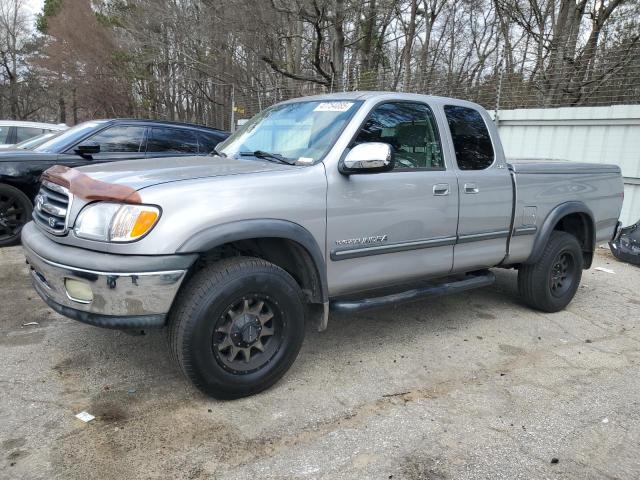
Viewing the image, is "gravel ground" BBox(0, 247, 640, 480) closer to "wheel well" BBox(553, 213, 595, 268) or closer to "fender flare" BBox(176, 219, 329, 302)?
"fender flare" BBox(176, 219, 329, 302)

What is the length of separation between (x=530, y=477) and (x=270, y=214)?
196 cm

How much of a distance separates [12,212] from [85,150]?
123cm

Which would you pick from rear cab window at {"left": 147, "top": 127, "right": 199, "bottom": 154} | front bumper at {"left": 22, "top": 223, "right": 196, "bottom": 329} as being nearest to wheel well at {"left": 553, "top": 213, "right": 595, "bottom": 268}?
front bumper at {"left": 22, "top": 223, "right": 196, "bottom": 329}

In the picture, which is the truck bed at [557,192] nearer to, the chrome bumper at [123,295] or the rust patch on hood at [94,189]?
the chrome bumper at [123,295]

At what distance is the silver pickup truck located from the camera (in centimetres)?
279

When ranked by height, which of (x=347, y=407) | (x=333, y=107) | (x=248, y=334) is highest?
(x=333, y=107)

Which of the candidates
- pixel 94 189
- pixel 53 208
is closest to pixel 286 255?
pixel 94 189

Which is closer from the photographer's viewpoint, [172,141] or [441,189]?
[441,189]

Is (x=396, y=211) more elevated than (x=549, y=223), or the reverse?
(x=396, y=211)

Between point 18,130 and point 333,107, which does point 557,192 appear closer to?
point 333,107

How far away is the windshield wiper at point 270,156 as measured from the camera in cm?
352

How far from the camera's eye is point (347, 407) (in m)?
3.16

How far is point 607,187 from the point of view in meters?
5.40

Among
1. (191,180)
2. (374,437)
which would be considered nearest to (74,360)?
(191,180)
